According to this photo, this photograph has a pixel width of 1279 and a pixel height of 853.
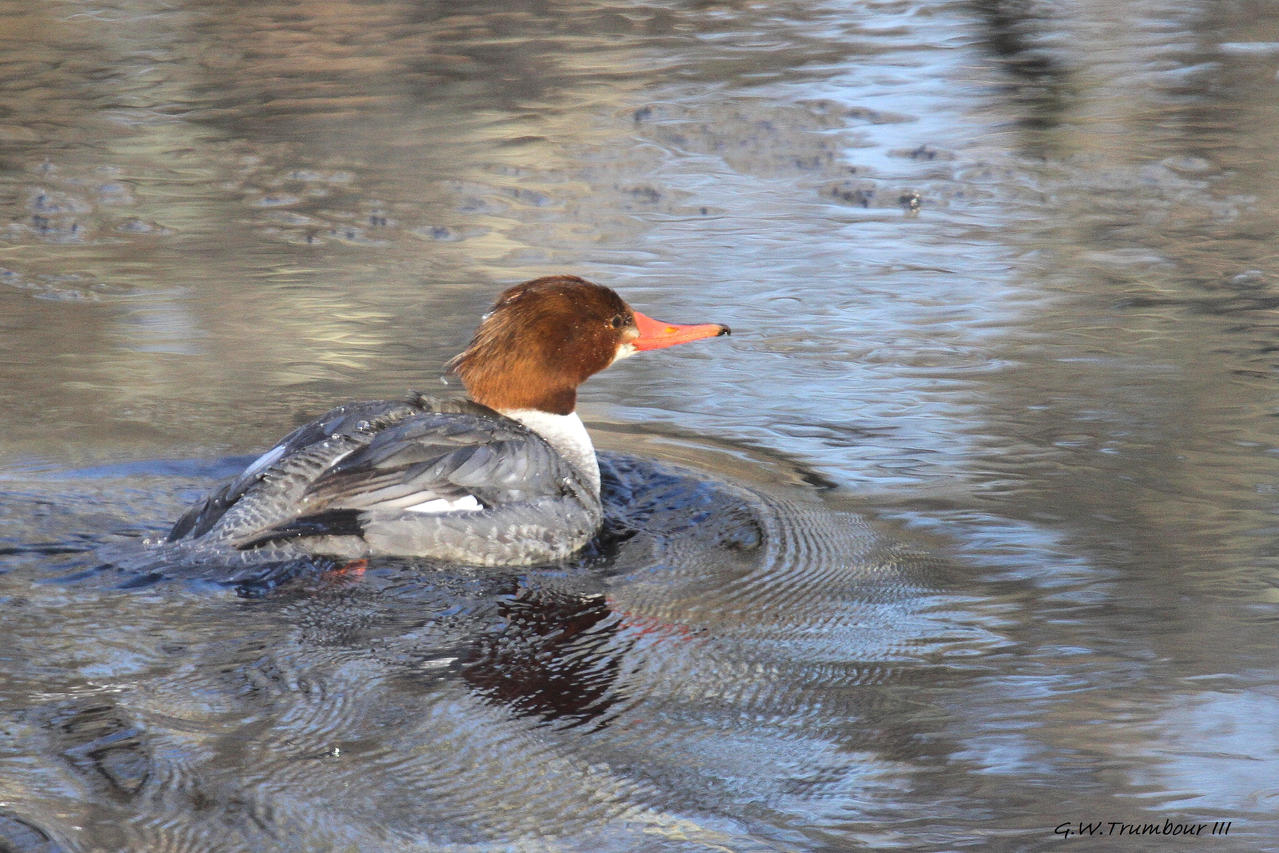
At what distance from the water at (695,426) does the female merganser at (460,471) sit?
17 cm

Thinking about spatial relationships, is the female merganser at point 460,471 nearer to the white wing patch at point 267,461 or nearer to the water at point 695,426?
the white wing patch at point 267,461

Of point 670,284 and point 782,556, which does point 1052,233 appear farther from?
point 782,556

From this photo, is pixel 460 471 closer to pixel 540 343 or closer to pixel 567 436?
pixel 567 436

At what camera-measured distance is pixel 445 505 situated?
15.3ft

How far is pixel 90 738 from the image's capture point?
3.32m

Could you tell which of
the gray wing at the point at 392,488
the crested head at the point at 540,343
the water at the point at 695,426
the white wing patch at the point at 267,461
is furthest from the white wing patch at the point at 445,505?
the crested head at the point at 540,343

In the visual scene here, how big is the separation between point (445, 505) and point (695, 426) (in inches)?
51.3

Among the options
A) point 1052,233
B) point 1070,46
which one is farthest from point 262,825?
point 1070,46

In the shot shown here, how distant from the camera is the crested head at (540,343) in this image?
5.25 metres

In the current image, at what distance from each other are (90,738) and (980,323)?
433cm

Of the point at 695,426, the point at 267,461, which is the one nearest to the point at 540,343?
the point at 695,426

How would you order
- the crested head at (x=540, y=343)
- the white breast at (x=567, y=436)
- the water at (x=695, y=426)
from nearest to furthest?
the water at (x=695, y=426), the white breast at (x=567, y=436), the crested head at (x=540, y=343)

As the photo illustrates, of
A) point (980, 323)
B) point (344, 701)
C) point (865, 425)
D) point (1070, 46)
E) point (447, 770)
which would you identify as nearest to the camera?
point (447, 770)

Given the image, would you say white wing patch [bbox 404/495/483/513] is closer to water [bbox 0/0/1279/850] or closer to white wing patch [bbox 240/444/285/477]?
water [bbox 0/0/1279/850]
